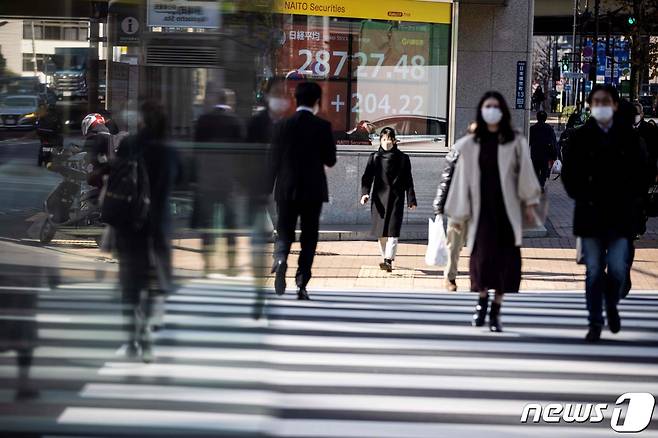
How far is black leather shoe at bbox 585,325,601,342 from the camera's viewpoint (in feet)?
27.6

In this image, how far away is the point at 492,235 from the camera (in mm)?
8305

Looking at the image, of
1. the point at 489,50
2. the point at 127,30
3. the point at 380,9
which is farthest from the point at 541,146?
the point at 127,30

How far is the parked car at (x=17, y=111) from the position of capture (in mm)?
3195

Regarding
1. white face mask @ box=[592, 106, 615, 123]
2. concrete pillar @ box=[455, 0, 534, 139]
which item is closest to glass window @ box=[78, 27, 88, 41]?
white face mask @ box=[592, 106, 615, 123]

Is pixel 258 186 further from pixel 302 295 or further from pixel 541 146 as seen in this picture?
pixel 541 146

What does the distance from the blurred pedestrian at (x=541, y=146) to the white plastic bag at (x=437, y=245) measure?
1030 centimetres

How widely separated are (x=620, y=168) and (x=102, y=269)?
5580mm

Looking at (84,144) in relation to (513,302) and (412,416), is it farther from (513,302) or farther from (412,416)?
(513,302)

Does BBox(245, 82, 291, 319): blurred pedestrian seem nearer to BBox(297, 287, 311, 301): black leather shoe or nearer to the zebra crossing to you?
the zebra crossing

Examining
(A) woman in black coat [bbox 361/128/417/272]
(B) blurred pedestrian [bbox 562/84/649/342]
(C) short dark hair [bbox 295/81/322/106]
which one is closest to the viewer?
(B) blurred pedestrian [bbox 562/84/649/342]

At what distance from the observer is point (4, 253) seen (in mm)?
3271

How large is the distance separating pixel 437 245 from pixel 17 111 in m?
9.16
